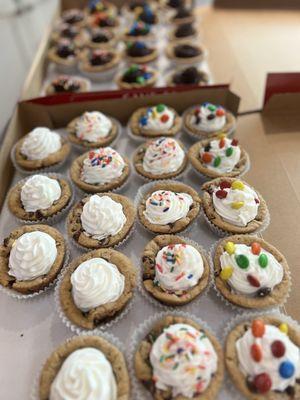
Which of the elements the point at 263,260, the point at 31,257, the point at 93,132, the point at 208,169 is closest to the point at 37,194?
the point at 31,257

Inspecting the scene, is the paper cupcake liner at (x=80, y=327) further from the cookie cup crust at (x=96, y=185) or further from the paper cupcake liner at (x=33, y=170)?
the paper cupcake liner at (x=33, y=170)

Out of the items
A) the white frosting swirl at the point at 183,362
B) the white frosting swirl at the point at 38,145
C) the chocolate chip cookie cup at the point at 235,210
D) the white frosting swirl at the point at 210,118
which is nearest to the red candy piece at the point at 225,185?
the chocolate chip cookie cup at the point at 235,210

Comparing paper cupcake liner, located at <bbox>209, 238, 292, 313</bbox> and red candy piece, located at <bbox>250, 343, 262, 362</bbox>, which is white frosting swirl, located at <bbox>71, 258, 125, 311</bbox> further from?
red candy piece, located at <bbox>250, 343, 262, 362</bbox>

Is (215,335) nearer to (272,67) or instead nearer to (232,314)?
(232,314)

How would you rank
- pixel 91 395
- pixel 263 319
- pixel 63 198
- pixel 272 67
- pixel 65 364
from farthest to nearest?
pixel 272 67 → pixel 63 198 → pixel 263 319 → pixel 65 364 → pixel 91 395

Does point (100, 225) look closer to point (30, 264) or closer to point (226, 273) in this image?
point (30, 264)

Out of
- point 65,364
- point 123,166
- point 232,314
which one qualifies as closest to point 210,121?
point 123,166
